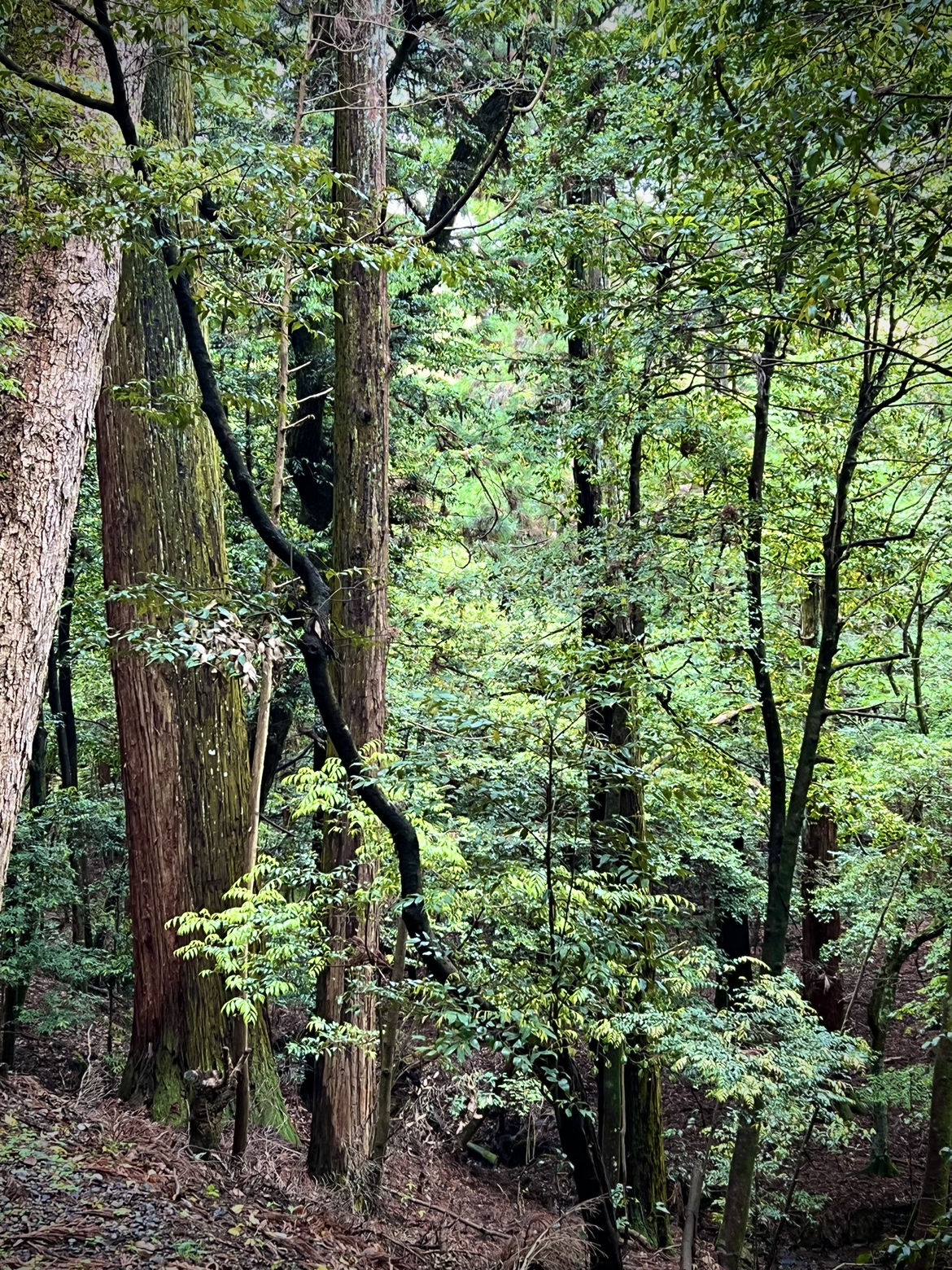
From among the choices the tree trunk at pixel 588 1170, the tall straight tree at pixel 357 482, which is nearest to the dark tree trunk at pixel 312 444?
the tall straight tree at pixel 357 482

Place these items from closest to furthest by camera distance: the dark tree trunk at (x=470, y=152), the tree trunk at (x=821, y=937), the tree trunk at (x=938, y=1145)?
the tree trunk at (x=938, y=1145)
the dark tree trunk at (x=470, y=152)
the tree trunk at (x=821, y=937)

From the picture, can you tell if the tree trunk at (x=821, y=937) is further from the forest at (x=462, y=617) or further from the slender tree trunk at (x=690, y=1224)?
the slender tree trunk at (x=690, y=1224)

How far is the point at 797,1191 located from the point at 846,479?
29.6 ft

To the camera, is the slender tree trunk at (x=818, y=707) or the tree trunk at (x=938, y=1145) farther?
the tree trunk at (x=938, y=1145)

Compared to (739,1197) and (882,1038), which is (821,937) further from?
(739,1197)

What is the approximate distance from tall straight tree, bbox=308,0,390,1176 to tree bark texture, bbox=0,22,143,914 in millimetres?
2156

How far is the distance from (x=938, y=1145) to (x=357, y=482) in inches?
288

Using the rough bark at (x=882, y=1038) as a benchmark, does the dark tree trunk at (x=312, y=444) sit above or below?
above

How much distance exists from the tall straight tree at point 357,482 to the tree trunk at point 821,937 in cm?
828

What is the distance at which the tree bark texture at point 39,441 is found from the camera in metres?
3.48

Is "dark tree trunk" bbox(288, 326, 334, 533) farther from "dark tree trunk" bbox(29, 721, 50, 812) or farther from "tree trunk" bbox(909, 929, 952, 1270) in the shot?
"tree trunk" bbox(909, 929, 952, 1270)

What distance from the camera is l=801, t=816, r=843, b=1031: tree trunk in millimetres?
12367

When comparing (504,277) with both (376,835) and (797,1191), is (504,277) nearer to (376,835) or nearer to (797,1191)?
(376,835)

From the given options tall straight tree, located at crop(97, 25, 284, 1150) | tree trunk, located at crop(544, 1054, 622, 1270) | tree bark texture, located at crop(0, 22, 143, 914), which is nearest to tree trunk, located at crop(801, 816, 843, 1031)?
tree trunk, located at crop(544, 1054, 622, 1270)
